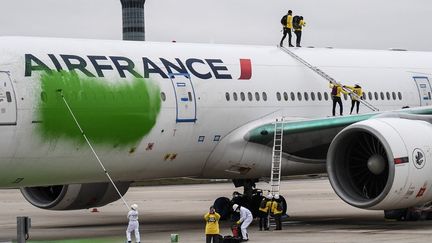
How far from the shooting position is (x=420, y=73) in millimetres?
32438

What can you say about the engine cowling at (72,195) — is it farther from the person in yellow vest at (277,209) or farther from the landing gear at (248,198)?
the person in yellow vest at (277,209)

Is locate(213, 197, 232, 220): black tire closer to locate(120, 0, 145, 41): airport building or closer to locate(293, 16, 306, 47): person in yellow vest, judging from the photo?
locate(293, 16, 306, 47): person in yellow vest

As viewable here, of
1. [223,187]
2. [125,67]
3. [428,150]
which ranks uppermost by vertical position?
[125,67]

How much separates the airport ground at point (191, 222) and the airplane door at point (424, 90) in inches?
136

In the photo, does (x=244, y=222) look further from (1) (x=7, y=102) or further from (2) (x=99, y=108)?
(1) (x=7, y=102)

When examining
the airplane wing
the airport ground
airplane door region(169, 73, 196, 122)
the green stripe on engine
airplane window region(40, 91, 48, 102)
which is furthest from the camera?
the airplane wing

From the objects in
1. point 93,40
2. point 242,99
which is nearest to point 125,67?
point 93,40

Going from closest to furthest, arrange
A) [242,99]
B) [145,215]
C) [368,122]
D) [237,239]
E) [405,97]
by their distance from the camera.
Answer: [237,239], [368,122], [242,99], [405,97], [145,215]

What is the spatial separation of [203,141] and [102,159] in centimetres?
295

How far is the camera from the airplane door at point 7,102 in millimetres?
23188

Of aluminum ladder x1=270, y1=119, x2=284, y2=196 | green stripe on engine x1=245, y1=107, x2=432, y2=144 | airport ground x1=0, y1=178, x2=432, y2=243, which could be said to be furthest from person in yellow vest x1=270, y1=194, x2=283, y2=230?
green stripe on engine x1=245, y1=107, x2=432, y2=144

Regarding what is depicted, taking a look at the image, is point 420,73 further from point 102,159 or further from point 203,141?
point 102,159

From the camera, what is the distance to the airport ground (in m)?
24.9

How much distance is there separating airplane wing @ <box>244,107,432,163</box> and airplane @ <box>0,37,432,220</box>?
3 centimetres
